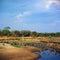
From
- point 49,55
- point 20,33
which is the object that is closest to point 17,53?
point 20,33

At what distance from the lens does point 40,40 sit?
4.16 meters

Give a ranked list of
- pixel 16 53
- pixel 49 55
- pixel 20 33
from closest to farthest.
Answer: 1. pixel 20 33
2. pixel 16 53
3. pixel 49 55

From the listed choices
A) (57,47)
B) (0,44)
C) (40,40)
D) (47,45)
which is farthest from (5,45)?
(57,47)

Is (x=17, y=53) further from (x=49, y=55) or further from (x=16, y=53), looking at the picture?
(x=49, y=55)

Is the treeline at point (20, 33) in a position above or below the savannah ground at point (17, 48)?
above

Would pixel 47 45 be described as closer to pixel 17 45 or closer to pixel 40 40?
pixel 40 40

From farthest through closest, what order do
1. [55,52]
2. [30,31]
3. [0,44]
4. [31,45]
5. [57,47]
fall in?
[57,47] → [55,52] → [31,45] → [0,44] → [30,31]

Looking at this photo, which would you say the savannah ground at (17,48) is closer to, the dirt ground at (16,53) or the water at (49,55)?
the dirt ground at (16,53)

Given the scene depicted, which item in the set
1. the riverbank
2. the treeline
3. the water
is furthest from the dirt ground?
the treeline

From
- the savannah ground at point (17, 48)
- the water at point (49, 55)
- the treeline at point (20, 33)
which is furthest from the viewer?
the water at point (49, 55)

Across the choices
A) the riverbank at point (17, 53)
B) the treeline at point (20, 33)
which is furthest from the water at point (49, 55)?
the treeline at point (20, 33)

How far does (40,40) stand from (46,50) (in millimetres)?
740

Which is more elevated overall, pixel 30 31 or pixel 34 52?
pixel 30 31

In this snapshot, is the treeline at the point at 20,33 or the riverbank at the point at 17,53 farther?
the riverbank at the point at 17,53
